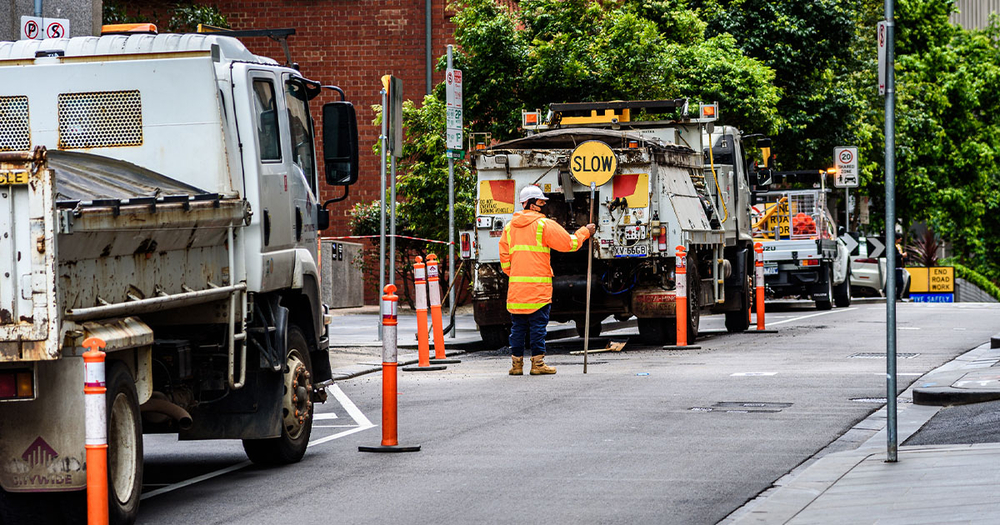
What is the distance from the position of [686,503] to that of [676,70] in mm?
19264

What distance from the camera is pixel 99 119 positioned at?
29.5ft

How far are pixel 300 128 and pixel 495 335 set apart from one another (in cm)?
941

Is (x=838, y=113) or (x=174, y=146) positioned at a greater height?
(x=838, y=113)

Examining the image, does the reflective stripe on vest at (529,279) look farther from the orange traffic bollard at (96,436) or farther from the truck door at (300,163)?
the orange traffic bollard at (96,436)

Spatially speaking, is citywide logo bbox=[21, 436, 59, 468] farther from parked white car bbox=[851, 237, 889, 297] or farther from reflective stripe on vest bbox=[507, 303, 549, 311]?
parked white car bbox=[851, 237, 889, 297]

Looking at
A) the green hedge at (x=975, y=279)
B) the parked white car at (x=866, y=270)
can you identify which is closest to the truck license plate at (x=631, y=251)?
the parked white car at (x=866, y=270)

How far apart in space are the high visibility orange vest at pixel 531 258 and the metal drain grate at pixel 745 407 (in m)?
3.11

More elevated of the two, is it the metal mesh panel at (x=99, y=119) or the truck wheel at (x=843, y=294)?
the metal mesh panel at (x=99, y=119)

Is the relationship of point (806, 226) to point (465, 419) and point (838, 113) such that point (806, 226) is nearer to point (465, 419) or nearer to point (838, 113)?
point (838, 113)

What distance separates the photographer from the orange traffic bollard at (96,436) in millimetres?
6270

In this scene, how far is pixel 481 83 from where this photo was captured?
25.4m

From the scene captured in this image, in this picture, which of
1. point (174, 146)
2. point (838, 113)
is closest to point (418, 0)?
point (838, 113)

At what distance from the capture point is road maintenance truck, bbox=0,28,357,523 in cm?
648

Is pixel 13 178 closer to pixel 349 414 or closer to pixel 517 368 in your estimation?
pixel 349 414
